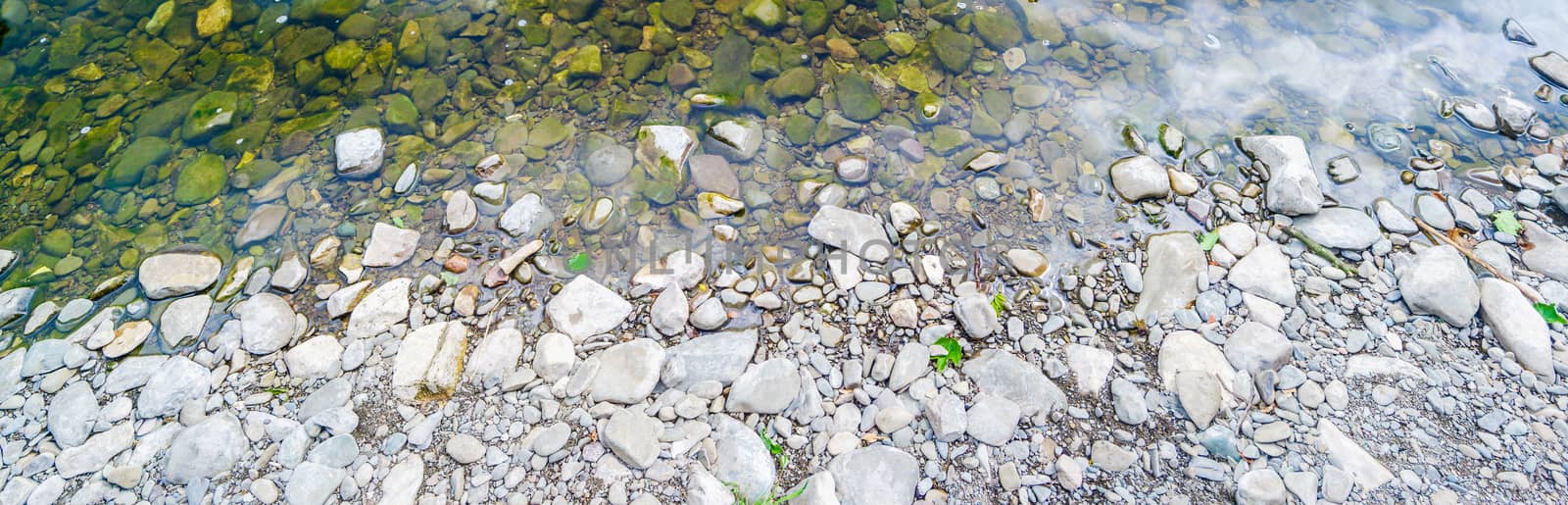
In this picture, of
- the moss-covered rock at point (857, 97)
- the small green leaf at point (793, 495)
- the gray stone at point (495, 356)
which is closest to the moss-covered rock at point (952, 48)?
the moss-covered rock at point (857, 97)

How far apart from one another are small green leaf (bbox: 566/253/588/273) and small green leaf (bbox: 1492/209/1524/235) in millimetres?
4046

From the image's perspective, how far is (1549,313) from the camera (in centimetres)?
260

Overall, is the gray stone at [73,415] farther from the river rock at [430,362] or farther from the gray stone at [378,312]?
the river rock at [430,362]

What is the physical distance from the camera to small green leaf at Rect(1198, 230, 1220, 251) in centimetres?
292

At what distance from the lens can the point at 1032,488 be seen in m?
2.25

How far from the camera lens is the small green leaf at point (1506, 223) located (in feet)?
9.69

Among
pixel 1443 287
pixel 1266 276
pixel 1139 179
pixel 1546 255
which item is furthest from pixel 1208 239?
pixel 1546 255

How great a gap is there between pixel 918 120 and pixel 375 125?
288 cm

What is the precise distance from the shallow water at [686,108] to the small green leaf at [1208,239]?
130 millimetres

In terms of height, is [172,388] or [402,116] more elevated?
[402,116]

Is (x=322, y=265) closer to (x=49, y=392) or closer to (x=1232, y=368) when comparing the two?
(x=49, y=392)

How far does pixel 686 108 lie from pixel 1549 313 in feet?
12.4

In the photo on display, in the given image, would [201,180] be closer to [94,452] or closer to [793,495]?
[94,452]

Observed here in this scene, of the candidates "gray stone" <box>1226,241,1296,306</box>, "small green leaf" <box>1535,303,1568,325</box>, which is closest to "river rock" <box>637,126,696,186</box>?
"gray stone" <box>1226,241,1296,306</box>
